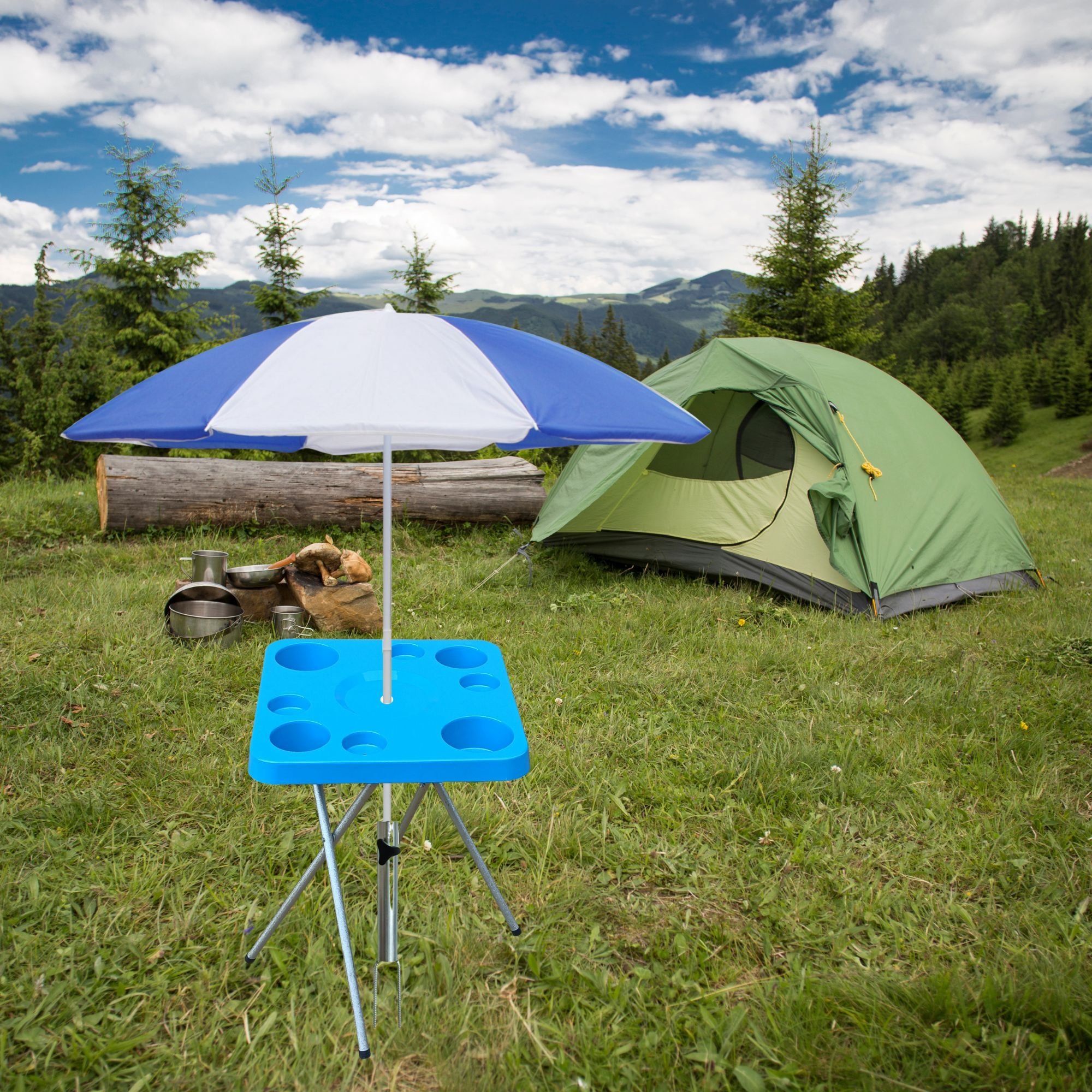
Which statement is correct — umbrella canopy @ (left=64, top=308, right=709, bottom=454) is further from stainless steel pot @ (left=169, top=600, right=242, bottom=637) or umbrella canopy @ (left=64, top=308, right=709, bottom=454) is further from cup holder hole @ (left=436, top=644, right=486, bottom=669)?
stainless steel pot @ (left=169, top=600, right=242, bottom=637)

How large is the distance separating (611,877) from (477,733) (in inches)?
38.5

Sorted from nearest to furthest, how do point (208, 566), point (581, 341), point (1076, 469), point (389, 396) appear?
point (389, 396)
point (208, 566)
point (1076, 469)
point (581, 341)

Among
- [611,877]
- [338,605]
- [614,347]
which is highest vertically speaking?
[614,347]

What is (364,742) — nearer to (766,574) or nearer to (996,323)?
(766,574)

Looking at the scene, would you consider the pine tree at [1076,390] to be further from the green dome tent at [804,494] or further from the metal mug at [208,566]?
the metal mug at [208,566]

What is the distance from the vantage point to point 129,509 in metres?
6.42

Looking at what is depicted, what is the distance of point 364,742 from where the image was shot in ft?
6.04

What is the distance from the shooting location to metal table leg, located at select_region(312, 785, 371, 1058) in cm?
182

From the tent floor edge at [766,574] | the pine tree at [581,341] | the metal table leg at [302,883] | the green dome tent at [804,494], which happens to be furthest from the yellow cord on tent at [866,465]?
the pine tree at [581,341]

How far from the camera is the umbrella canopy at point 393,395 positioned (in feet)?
5.31

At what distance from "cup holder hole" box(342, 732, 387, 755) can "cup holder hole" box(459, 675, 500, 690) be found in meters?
0.36

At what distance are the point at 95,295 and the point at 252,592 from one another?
13.6 meters

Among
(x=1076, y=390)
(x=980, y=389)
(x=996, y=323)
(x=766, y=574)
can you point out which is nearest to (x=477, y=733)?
(x=766, y=574)

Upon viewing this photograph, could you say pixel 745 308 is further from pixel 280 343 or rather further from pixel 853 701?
pixel 280 343
